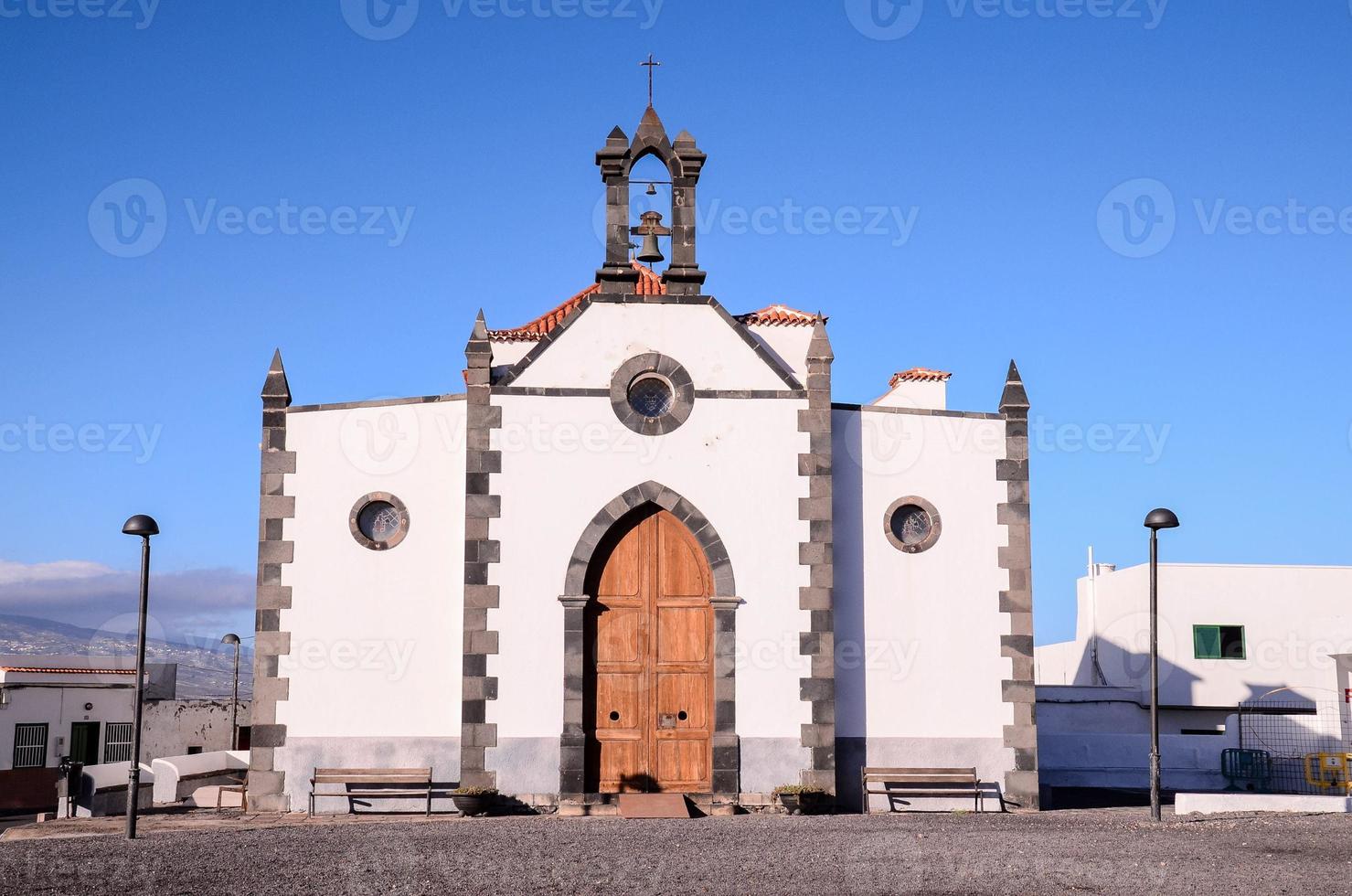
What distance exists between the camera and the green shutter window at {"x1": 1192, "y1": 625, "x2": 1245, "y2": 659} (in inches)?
1625

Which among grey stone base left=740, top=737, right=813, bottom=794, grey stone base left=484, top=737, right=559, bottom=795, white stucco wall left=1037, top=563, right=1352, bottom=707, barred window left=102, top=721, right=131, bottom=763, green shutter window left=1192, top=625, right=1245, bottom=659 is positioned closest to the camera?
grey stone base left=484, top=737, right=559, bottom=795

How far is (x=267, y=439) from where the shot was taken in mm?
20453

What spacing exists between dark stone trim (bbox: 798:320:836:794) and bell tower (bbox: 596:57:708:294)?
234 centimetres

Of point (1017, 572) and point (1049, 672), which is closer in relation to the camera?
point (1017, 572)

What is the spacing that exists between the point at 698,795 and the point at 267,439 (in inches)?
328

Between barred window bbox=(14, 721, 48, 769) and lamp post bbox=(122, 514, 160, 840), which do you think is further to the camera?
barred window bbox=(14, 721, 48, 769)

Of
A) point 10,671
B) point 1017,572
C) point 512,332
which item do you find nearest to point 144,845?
point 1017,572

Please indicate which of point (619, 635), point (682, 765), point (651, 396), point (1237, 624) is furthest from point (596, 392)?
point (1237, 624)

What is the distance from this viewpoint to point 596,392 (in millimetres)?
20172

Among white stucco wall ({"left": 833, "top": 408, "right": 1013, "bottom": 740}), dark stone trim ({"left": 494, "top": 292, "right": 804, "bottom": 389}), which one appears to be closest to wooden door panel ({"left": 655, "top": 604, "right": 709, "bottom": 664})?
white stucco wall ({"left": 833, "top": 408, "right": 1013, "bottom": 740})

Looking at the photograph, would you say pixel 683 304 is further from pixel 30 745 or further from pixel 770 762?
pixel 30 745

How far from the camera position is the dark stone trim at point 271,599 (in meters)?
19.6

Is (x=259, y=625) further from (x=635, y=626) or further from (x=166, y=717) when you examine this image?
(x=166, y=717)

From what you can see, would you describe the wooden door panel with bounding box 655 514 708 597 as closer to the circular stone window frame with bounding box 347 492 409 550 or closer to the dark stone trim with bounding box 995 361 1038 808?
the circular stone window frame with bounding box 347 492 409 550
